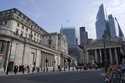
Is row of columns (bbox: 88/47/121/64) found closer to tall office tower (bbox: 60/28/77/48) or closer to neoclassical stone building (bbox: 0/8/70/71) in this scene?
tall office tower (bbox: 60/28/77/48)

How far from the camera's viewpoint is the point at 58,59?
2611 inches

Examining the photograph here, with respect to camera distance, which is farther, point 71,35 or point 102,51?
point 71,35

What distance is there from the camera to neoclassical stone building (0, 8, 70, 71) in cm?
3628

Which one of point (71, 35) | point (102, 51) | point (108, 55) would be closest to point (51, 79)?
point (108, 55)

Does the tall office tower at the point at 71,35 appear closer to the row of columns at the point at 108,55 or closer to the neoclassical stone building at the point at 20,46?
the row of columns at the point at 108,55

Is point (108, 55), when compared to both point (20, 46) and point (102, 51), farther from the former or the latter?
point (20, 46)

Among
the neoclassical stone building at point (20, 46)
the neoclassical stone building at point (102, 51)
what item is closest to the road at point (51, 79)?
the neoclassical stone building at point (20, 46)

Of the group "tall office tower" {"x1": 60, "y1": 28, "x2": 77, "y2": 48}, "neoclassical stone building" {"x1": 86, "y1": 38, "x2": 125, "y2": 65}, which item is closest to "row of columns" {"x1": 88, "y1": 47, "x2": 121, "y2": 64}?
"neoclassical stone building" {"x1": 86, "y1": 38, "x2": 125, "y2": 65}

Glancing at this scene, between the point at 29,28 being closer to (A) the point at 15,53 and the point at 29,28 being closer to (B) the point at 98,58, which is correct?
(A) the point at 15,53

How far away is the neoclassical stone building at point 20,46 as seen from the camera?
119 ft

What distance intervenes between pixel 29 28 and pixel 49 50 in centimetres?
1222

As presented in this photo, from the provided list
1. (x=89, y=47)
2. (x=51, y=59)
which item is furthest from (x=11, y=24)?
(x=89, y=47)

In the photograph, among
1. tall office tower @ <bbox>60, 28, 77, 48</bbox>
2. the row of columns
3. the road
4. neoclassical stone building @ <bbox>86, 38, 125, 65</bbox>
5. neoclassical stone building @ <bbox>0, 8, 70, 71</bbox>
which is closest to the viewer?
the road

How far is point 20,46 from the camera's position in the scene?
135 ft
